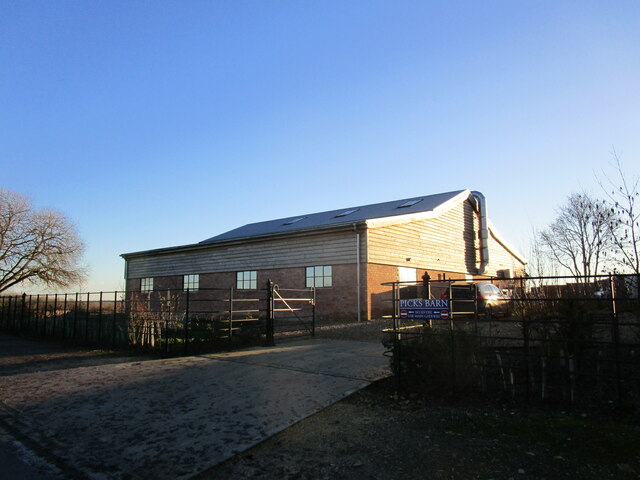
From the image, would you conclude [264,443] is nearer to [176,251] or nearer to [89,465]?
[89,465]

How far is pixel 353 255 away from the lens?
19500 mm

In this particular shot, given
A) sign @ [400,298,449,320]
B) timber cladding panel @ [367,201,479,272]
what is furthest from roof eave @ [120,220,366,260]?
sign @ [400,298,449,320]

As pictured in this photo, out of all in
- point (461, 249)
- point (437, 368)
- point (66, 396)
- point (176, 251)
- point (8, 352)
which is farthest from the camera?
point (176, 251)

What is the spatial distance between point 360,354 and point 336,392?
3.44 m

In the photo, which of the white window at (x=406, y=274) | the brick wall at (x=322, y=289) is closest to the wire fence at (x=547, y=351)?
the brick wall at (x=322, y=289)

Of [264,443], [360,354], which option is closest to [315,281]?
[360,354]

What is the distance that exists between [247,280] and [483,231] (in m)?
16.6

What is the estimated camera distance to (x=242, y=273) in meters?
25.0

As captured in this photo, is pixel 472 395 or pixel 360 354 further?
pixel 360 354

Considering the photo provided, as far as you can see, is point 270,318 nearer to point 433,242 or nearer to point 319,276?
point 319,276

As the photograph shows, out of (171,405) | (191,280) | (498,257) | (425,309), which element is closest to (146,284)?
(191,280)

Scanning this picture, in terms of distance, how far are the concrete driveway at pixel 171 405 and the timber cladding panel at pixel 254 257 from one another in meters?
10.3

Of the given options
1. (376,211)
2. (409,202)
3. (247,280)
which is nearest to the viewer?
(247,280)

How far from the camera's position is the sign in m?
6.98
